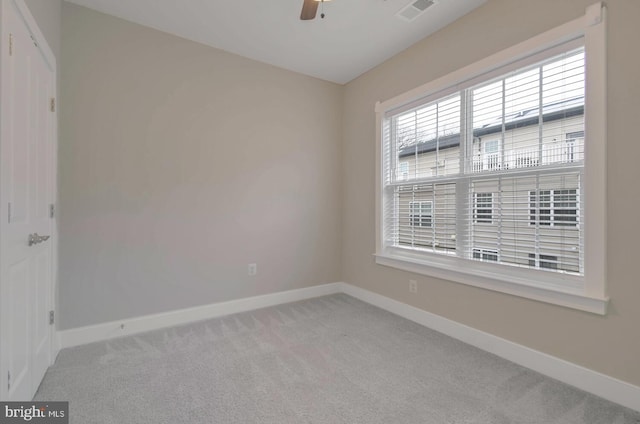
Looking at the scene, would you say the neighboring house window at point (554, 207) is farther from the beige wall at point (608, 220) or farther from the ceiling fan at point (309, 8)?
the ceiling fan at point (309, 8)

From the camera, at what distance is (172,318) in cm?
289

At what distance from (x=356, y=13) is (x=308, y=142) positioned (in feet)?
5.18

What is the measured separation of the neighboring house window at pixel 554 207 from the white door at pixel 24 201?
3185 millimetres

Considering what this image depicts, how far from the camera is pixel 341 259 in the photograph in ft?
13.4

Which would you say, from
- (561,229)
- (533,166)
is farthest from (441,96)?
(561,229)

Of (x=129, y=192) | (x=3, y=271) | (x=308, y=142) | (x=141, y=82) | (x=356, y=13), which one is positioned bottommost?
(x=3, y=271)

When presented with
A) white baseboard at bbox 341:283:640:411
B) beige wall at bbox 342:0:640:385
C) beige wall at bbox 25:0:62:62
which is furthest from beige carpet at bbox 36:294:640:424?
beige wall at bbox 25:0:62:62

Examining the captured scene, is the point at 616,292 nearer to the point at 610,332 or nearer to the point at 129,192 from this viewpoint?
the point at 610,332

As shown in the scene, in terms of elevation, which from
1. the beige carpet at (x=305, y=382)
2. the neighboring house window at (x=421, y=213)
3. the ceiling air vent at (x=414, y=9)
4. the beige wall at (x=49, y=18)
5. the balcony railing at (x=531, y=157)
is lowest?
the beige carpet at (x=305, y=382)

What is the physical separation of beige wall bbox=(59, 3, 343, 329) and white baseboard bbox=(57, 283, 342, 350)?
0.25ft

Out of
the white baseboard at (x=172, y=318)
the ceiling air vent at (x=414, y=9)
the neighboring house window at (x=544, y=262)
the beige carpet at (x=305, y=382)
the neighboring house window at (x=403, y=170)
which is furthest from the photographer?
the neighboring house window at (x=403, y=170)

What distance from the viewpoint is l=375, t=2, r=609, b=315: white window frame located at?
179 centimetres

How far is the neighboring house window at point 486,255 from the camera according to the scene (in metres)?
2.41

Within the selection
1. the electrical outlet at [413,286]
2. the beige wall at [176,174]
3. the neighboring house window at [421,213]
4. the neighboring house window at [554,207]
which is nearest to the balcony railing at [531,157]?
the neighboring house window at [554,207]
